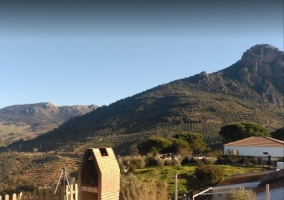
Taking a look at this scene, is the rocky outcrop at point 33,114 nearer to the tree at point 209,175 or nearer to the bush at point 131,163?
the bush at point 131,163

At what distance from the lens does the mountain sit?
51.2 metres

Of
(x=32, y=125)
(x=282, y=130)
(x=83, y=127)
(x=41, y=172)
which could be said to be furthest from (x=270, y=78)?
(x=41, y=172)

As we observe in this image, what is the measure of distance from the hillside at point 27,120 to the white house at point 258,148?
43283 mm

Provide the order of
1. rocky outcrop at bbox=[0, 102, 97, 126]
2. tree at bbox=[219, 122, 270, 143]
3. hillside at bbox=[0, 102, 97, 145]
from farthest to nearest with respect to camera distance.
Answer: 1. rocky outcrop at bbox=[0, 102, 97, 126]
2. hillside at bbox=[0, 102, 97, 145]
3. tree at bbox=[219, 122, 270, 143]

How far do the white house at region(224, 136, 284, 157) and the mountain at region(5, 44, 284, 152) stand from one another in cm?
1165

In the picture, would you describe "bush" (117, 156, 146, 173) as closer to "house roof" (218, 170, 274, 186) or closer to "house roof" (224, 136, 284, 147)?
"house roof" (218, 170, 274, 186)

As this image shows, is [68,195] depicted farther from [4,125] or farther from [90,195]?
[4,125]

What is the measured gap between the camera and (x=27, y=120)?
8162 cm

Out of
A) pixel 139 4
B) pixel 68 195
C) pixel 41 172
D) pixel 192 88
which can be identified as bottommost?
pixel 41 172

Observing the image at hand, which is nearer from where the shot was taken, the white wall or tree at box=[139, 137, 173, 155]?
the white wall

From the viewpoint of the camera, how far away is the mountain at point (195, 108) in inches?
2018

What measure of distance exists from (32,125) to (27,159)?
1871 inches

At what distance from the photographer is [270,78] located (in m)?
71.8

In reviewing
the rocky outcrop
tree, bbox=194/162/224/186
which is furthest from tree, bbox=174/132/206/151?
the rocky outcrop
